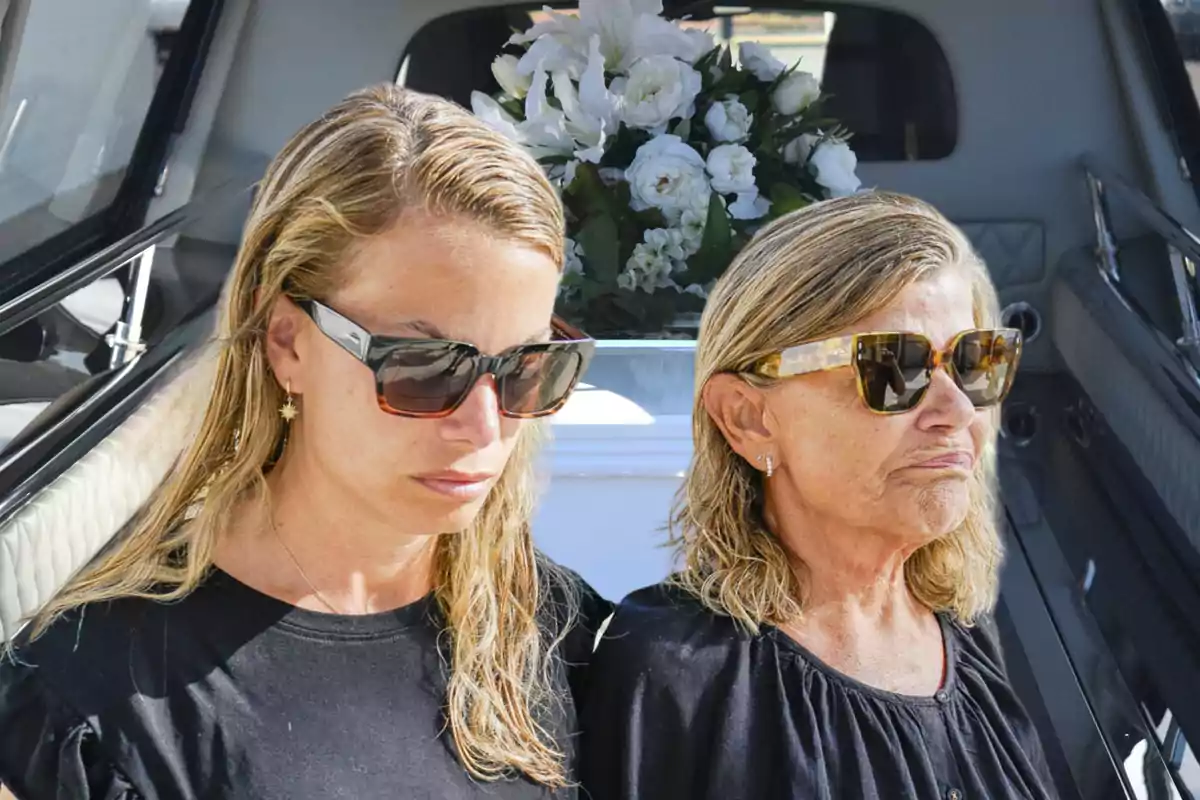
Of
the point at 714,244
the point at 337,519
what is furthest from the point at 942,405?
the point at 714,244

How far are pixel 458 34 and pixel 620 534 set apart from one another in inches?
59.4

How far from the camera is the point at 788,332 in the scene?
1271mm

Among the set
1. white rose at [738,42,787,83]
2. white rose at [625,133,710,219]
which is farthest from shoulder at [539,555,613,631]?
white rose at [738,42,787,83]

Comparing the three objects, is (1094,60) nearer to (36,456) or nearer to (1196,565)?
(1196,565)

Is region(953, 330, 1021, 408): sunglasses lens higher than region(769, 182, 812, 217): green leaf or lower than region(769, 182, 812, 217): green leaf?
higher

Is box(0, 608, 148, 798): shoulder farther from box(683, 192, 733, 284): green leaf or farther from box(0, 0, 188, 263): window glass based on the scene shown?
box(0, 0, 188, 263): window glass

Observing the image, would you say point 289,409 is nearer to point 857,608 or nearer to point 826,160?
point 857,608

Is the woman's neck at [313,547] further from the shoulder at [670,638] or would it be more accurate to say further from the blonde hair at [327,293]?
the shoulder at [670,638]

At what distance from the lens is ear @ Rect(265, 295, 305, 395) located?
1.12 metres

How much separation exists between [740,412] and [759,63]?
1.26m

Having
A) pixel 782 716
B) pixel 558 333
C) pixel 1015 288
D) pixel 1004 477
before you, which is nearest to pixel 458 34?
pixel 1015 288

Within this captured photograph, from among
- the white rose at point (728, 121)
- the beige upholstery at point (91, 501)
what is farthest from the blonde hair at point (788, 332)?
the white rose at point (728, 121)

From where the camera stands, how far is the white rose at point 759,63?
2410 millimetres

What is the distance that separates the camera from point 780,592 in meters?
1.32
